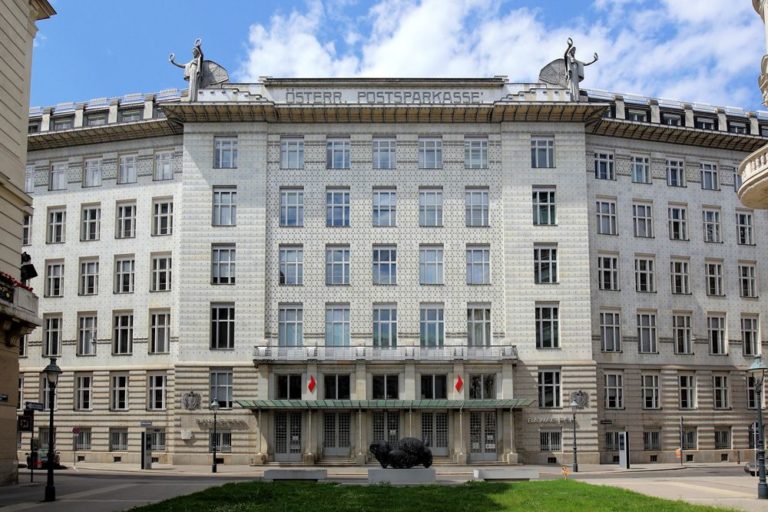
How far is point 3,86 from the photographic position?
37.8 meters

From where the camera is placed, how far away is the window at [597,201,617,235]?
207 ft

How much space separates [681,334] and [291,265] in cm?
2671

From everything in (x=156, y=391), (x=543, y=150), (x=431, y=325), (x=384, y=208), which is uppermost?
(x=543, y=150)

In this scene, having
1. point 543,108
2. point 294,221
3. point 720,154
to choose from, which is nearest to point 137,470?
point 294,221

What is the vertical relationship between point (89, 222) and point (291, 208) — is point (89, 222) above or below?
below

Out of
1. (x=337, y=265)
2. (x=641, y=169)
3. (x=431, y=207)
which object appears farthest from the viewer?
(x=641, y=169)

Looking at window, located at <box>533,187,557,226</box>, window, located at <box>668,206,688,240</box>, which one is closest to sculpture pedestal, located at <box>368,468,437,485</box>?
window, located at <box>533,187,557,226</box>

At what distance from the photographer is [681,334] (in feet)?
Answer: 210

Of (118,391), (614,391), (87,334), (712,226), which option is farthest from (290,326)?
(712,226)

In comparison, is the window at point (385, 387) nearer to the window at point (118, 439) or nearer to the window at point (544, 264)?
the window at point (544, 264)

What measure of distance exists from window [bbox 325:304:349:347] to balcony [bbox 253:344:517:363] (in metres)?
0.84

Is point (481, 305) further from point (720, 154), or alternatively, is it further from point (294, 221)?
point (720, 154)

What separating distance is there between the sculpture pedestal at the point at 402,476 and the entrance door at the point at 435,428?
2016 centimetres

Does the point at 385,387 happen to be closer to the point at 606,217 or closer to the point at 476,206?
the point at 476,206
